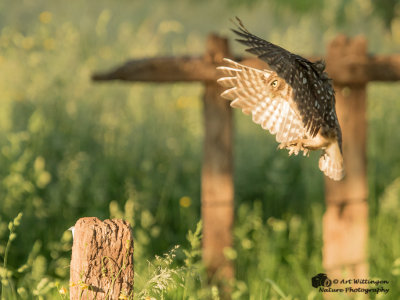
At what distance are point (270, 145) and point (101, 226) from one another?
436 cm

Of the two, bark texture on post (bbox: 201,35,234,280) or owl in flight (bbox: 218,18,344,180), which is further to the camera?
bark texture on post (bbox: 201,35,234,280)

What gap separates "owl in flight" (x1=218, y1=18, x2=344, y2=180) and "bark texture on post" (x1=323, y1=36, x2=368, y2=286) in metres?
1.78

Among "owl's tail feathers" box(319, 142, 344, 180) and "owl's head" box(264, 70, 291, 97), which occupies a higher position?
"owl's head" box(264, 70, 291, 97)

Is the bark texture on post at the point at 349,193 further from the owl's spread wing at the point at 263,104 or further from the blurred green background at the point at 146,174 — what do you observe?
the owl's spread wing at the point at 263,104

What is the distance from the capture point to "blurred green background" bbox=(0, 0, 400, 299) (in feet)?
14.8

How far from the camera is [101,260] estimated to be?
2.25 metres

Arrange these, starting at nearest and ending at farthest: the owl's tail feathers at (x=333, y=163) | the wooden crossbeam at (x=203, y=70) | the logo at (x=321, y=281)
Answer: the owl's tail feathers at (x=333, y=163), the logo at (x=321, y=281), the wooden crossbeam at (x=203, y=70)

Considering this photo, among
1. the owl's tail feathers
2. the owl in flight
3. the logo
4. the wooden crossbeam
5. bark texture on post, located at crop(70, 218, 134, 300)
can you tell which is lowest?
the logo

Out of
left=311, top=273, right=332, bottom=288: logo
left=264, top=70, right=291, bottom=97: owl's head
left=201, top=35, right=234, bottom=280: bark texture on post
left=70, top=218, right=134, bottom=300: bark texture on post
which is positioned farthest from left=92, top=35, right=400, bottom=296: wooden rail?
left=70, top=218, right=134, bottom=300: bark texture on post

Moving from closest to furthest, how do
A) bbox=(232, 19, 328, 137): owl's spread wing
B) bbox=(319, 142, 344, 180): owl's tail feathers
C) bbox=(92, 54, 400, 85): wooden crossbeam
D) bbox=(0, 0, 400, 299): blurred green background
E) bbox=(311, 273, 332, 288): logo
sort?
bbox=(232, 19, 328, 137): owl's spread wing, bbox=(319, 142, 344, 180): owl's tail feathers, bbox=(311, 273, 332, 288): logo, bbox=(92, 54, 400, 85): wooden crossbeam, bbox=(0, 0, 400, 299): blurred green background

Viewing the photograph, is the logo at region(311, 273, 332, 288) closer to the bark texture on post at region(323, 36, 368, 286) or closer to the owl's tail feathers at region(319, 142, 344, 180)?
the bark texture on post at region(323, 36, 368, 286)

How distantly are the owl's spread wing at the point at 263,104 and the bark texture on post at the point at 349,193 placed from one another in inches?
75.8

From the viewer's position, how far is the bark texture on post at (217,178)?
4.09 meters

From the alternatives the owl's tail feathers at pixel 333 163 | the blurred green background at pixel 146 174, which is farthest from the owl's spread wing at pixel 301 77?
the blurred green background at pixel 146 174
